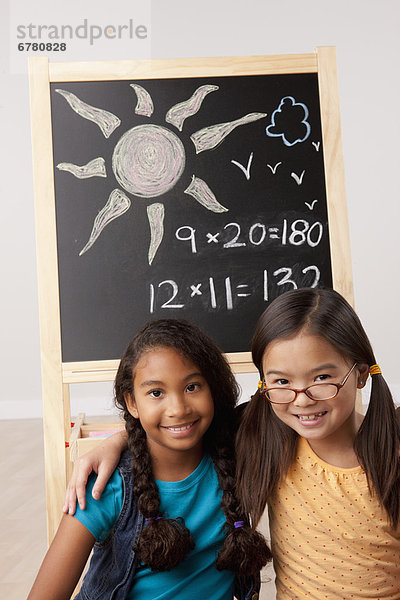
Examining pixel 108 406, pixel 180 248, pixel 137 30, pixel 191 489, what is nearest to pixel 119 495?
pixel 191 489

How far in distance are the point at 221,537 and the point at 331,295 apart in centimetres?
53

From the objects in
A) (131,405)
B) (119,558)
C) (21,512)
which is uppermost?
(131,405)

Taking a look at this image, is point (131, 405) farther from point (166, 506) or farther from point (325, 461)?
point (325, 461)

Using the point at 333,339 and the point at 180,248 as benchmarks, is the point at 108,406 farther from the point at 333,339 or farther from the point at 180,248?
the point at 333,339

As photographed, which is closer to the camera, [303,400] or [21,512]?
[303,400]

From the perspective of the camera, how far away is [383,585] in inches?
51.6

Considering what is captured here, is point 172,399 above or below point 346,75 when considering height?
below

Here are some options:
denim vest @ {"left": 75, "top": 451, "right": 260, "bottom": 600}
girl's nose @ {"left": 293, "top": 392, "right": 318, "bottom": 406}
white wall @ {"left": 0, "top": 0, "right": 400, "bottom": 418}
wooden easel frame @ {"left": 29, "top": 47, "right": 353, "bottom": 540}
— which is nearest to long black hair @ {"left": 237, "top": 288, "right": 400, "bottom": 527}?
girl's nose @ {"left": 293, "top": 392, "right": 318, "bottom": 406}

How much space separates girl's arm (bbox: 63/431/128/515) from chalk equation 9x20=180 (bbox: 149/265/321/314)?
0.72 metres

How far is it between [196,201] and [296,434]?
930 millimetres

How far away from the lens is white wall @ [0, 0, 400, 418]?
16.5 feet

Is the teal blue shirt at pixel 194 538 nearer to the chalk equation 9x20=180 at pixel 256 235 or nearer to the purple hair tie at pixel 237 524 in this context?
the purple hair tie at pixel 237 524

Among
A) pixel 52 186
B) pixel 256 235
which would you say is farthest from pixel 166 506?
pixel 52 186

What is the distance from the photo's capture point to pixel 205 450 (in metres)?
1.48
